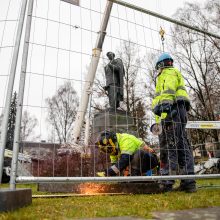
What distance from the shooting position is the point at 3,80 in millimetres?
2533

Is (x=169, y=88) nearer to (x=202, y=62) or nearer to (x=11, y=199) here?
(x=11, y=199)

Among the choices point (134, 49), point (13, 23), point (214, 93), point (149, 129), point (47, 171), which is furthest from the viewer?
point (214, 93)

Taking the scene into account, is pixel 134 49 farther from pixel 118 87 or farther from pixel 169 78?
pixel 118 87

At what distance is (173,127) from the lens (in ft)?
12.2

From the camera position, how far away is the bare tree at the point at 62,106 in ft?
9.46

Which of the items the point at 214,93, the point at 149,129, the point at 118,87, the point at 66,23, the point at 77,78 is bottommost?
the point at 149,129

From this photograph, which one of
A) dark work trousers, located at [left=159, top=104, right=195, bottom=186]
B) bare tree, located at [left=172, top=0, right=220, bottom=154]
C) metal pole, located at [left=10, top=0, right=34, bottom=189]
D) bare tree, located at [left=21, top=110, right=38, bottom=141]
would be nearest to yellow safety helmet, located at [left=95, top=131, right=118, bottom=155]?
dark work trousers, located at [left=159, top=104, right=195, bottom=186]

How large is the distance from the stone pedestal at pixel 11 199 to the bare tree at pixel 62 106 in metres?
0.86

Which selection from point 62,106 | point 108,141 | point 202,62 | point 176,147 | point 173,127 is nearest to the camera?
point 62,106

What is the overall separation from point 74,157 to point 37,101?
3.46 m

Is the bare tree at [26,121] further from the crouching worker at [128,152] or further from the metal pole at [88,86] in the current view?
the crouching worker at [128,152]

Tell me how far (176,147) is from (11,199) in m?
2.22

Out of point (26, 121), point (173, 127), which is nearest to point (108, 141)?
point (173, 127)

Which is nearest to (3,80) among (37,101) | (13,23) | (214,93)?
(37,101)
